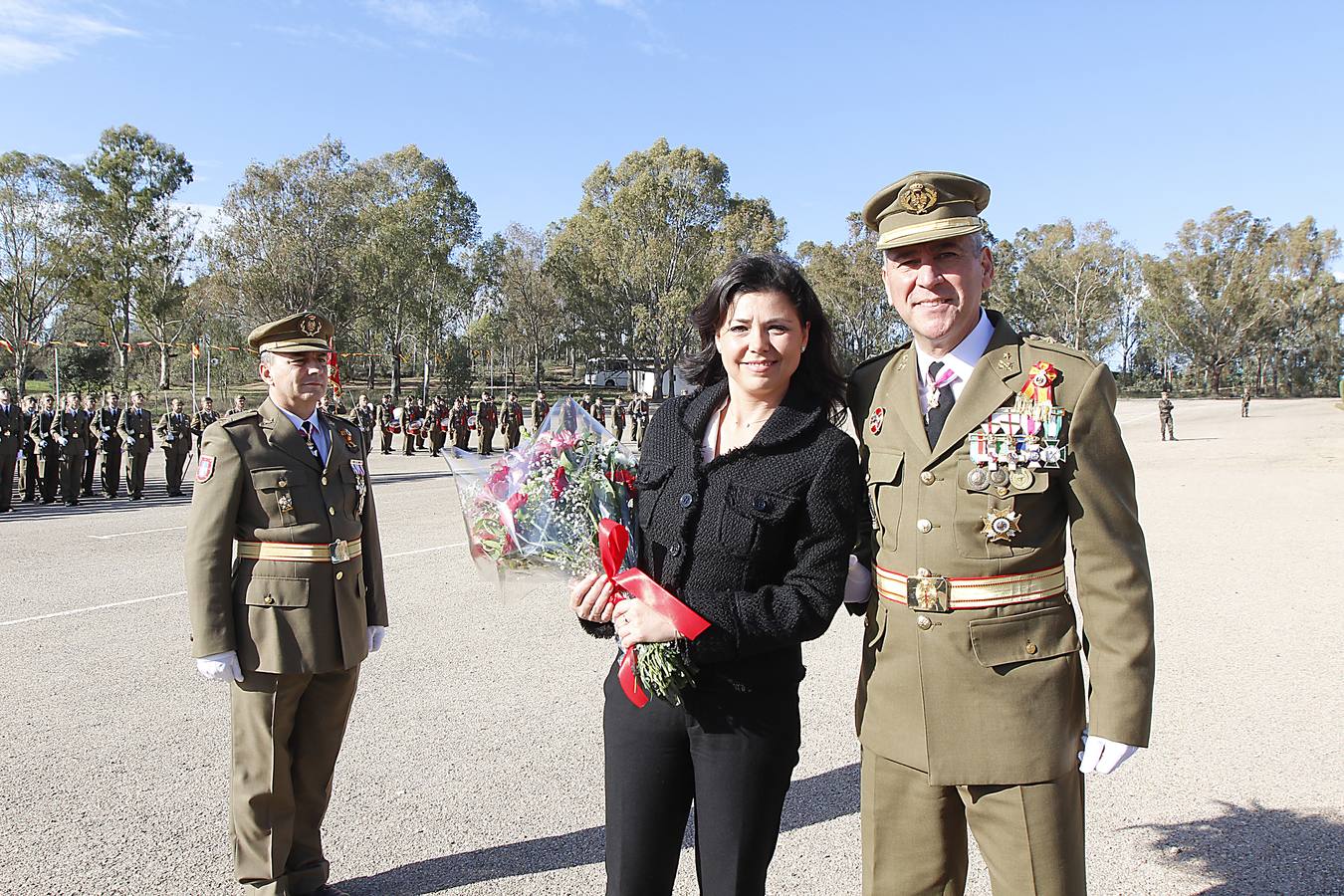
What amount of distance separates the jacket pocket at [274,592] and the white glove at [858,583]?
6.33 ft

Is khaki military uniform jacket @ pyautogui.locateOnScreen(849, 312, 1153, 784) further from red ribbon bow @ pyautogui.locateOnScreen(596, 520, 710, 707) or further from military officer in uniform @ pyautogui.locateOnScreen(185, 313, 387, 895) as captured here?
military officer in uniform @ pyautogui.locateOnScreen(185, 313, 387, 895)

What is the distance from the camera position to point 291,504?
123 inches

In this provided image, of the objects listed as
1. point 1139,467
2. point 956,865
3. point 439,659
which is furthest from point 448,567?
point 1139,467

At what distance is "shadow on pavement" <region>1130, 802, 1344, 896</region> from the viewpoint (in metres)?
3.13

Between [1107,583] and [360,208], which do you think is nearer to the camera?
[1107,583]

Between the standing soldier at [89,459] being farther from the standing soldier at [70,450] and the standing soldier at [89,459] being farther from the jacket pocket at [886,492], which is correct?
the jacket pocket at [886,492]

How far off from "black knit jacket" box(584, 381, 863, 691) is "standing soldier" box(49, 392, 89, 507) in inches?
627

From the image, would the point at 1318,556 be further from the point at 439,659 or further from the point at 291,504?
the point at 291,504

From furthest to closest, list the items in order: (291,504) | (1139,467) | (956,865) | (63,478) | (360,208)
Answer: (360,208) < (1139,467) < (63,478) < (291,504) < (956,865)

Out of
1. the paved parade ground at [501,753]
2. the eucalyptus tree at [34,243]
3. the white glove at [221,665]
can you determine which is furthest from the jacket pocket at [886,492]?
the eucalyptus tree at [34,243]

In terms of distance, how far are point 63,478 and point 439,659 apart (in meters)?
12.6

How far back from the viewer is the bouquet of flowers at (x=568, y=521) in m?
2.13

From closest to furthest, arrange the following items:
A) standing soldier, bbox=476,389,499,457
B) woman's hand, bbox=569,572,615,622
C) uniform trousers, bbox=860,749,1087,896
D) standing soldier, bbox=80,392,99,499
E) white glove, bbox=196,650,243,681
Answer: uniform trousers, bbox=860,749,1087,896 < woman's hand, bbox=569,572,615,622 < white glove, bbox=196,650,243,681 < standing soldier, bbox=80,392,99,499 < standing soldier, bbox=476,389,499,457

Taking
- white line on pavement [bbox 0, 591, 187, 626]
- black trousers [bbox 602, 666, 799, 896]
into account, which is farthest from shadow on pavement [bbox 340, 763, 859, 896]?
white line on pavement [bbox 0, 591, 187, 626]
